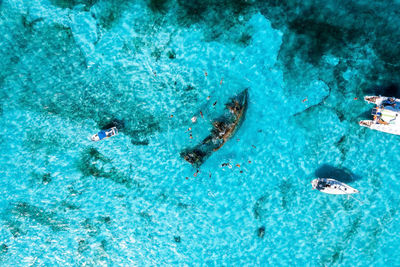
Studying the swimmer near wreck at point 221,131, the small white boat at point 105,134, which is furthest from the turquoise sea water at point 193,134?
the small white boat at point 105,134

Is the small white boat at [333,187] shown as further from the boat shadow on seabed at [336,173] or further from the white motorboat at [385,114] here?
the white motorboat at [385,114]

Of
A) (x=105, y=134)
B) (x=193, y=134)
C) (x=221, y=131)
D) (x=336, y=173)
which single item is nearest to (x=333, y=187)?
(x=336, y=173)

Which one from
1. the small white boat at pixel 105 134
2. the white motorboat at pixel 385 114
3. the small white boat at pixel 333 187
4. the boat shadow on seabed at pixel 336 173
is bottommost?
the small white boat at pixel 105 134

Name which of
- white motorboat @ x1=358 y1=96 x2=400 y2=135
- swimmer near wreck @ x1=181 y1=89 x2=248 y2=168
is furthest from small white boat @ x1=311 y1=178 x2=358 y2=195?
swimmer near wreck @ x1=181 y1=89 x2=248 y2=168

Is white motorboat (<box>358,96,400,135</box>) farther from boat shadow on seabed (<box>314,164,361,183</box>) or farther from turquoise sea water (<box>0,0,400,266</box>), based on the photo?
boat shadow on seabed (<box>314,164,361,183</box>)

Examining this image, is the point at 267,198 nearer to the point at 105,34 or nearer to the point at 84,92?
the point at 84,92
